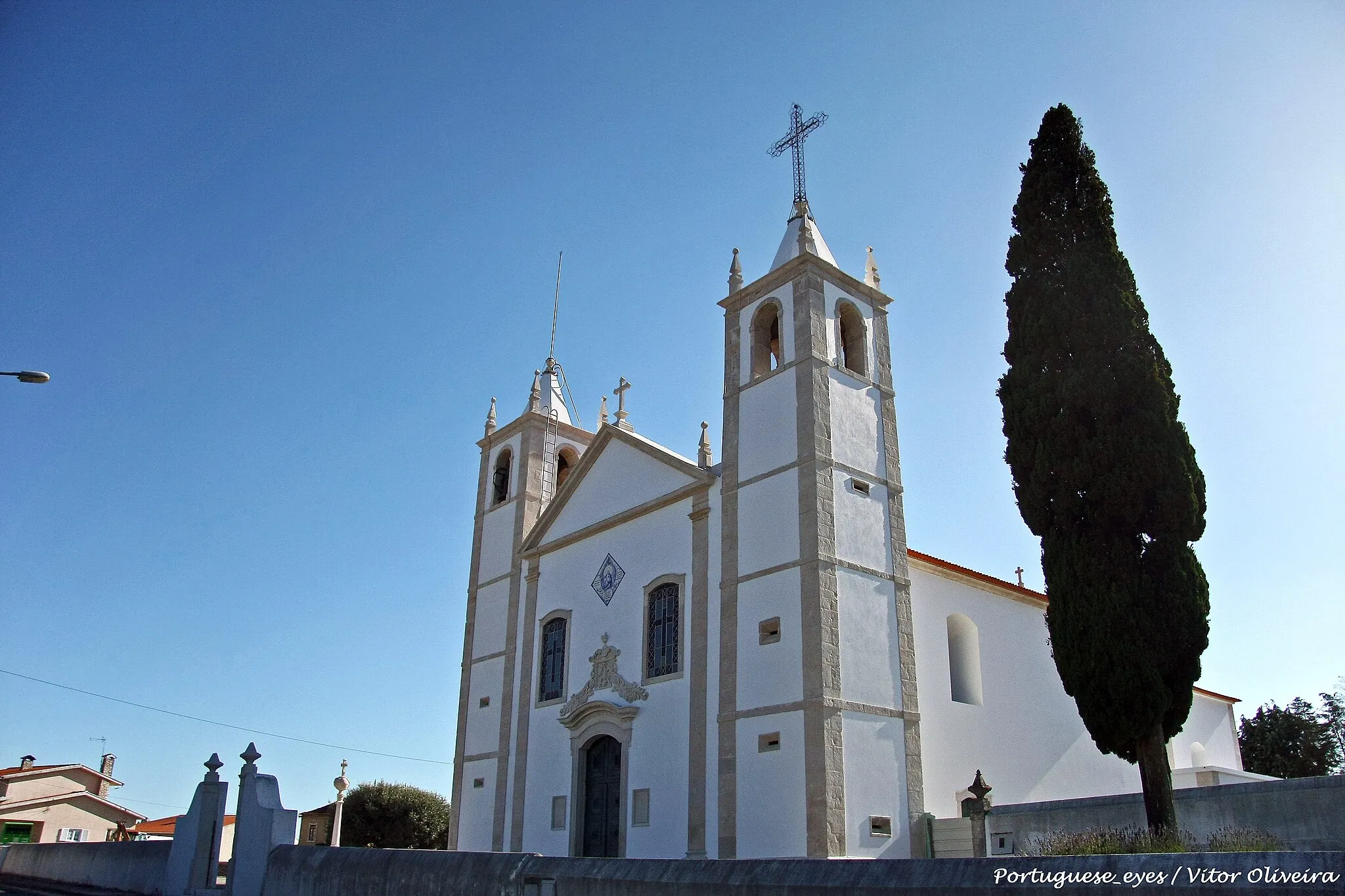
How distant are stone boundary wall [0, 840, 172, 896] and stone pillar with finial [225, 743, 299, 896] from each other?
1.90 metres

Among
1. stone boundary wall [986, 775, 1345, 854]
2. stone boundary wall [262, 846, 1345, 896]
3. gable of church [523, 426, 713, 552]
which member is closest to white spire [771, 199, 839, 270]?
gable of church [523, 426, 713, 552]

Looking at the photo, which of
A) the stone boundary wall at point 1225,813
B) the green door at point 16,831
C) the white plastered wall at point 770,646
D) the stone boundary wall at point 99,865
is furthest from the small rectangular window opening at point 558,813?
the green door at point 16,831

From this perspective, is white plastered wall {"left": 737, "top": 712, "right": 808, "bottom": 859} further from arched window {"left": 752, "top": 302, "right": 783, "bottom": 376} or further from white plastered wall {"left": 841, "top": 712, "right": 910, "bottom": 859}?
arched window {"left": 752, "top": 302, "right": 783, "bottom": 376}

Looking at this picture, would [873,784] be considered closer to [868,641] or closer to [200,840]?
[868,641]

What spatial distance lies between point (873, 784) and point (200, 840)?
32.1 ft

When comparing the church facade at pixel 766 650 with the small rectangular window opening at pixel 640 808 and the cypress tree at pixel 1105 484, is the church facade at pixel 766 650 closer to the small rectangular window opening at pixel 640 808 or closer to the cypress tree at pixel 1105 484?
the small rectangular window opening at pixel 640 808

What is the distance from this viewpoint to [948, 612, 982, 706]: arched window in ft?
66.7

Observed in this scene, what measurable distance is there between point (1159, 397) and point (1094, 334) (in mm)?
1248

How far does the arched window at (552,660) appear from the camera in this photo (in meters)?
22.4

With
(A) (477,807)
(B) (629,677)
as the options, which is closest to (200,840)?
(B) (629,677)

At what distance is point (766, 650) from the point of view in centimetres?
1758

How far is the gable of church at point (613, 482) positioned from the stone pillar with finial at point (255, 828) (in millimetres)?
9660

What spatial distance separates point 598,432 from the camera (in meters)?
23.5

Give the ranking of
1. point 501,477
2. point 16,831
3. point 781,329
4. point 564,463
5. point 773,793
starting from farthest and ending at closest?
1. point 16,831
2. point 501,477
3. point 564,463
4. point 781,329
5. point 773,793
